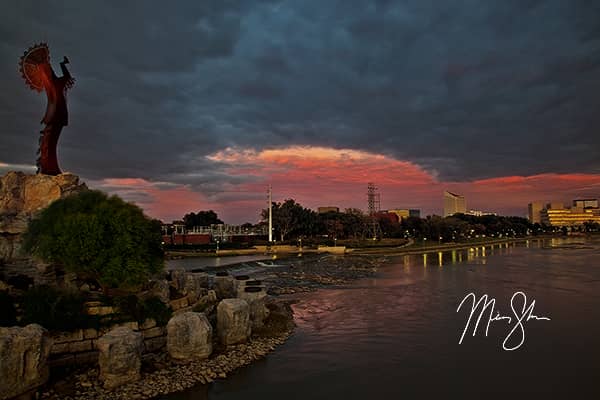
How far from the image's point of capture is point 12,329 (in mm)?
11812

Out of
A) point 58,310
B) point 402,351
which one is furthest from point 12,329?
point 402,351

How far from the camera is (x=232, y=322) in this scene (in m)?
16.7

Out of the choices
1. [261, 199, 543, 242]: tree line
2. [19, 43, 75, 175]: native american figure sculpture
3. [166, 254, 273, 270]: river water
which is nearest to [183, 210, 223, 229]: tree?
[261, 199, 543, 242]: tree line

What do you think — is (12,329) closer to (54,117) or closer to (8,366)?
(8,366)

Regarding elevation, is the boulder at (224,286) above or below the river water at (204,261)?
above

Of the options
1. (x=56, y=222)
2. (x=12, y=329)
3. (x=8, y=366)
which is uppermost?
(x=56, y=222)

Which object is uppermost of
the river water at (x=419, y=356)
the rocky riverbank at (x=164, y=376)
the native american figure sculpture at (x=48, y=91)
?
the native american figure sculpture at (x=48, y=91)

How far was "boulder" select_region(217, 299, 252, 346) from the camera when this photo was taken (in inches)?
656

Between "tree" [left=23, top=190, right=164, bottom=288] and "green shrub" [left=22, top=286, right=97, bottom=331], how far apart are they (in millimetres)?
1922

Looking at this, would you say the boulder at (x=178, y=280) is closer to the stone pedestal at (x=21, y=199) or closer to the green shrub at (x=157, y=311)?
the green shrub at (x=157, y=311)

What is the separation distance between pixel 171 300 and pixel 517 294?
990 inches

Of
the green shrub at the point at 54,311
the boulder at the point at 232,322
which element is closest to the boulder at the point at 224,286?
the boulder at the point at 232,322

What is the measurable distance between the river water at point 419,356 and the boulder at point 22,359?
395 centimetres

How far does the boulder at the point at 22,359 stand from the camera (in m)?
11.2
